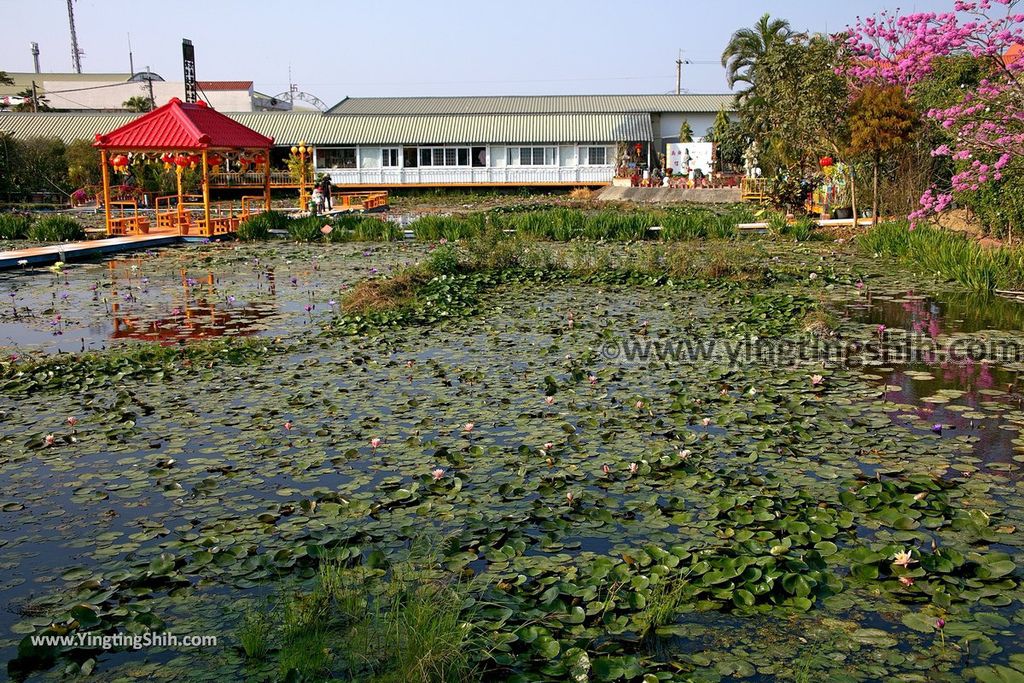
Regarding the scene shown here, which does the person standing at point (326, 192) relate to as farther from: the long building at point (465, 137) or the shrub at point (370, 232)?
the long building at point (465, 137)

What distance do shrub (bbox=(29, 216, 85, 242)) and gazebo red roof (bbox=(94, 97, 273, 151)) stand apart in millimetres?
1926

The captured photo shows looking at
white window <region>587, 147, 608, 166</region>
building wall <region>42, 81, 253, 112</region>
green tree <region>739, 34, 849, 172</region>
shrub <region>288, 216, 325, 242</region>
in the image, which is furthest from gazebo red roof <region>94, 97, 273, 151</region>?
building wall <region>42, 81, 253, 112</region>

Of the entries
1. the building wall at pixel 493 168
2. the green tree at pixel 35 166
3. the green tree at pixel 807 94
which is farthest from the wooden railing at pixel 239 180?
the green tree at pixel 807 94

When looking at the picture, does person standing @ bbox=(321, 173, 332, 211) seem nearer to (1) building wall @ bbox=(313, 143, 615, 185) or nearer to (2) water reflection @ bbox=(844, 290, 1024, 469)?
(1) building wall @ bbox=(313, 143, 615, 185)

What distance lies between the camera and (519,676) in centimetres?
342

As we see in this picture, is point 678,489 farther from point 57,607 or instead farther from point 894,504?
point 57,607

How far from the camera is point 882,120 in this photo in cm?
1842

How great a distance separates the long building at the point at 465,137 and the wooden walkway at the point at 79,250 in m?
21.6

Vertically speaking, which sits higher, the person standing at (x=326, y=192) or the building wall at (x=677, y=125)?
the building wall at (x=677, y=125)

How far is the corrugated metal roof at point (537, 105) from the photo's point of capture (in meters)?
44.6

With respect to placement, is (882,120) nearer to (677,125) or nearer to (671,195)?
(671,195)

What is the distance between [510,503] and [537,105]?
43.6 metres

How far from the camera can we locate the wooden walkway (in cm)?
1666

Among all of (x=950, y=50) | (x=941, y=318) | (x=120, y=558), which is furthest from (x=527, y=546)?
(x=950, y=50)
